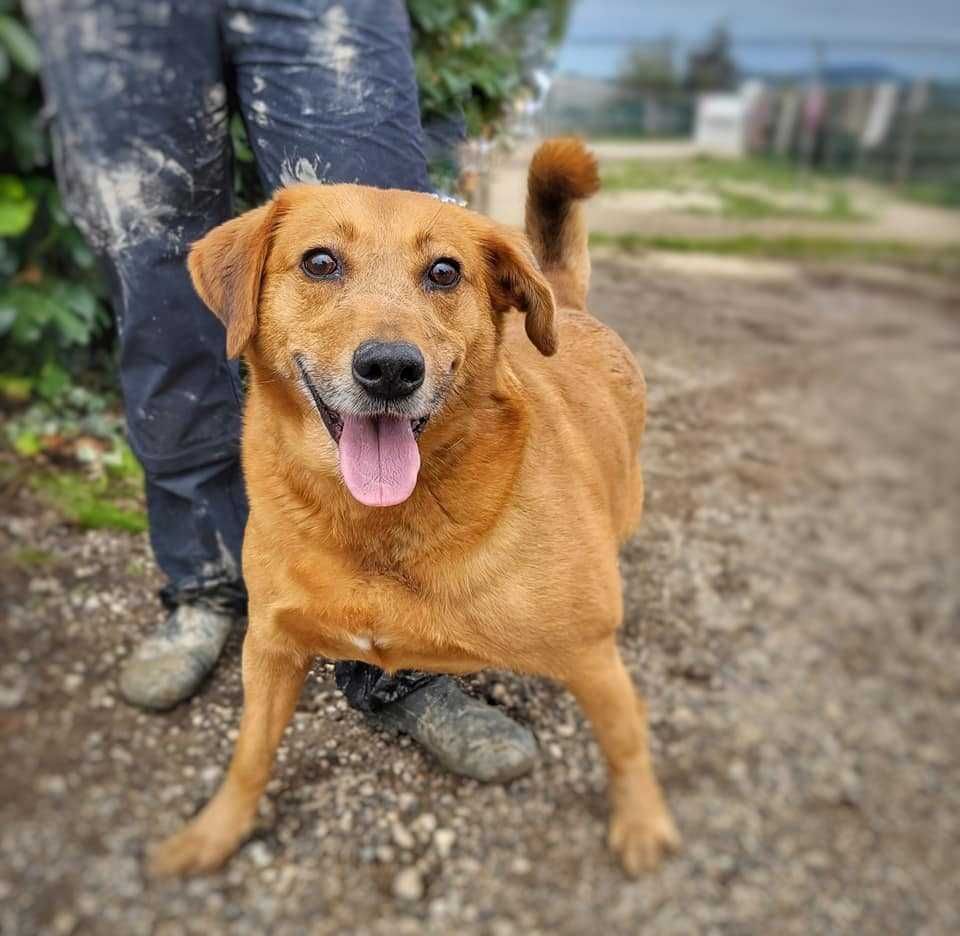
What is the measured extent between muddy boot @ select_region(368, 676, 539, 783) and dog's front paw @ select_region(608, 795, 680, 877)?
33 centimetres

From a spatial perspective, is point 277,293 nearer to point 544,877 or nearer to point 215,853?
point 215,853

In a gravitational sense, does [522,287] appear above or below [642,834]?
above

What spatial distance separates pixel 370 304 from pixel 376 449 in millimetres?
309

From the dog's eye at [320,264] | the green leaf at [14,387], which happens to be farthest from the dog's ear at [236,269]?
the green leaf at [14,387]

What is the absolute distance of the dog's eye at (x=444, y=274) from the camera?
2.01 metres

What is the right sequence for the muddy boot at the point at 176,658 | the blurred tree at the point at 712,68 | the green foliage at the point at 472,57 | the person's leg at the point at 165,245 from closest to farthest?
the person's leg at the point at 165,245 → the muddy boot at the point at 176,658 → the green foliage at the point at 472,57 → the blurred tree at the point at 712,68

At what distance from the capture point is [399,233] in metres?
1.99

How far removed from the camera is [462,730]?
2424 millimetres

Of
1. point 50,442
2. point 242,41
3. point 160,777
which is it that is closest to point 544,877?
point 160,777

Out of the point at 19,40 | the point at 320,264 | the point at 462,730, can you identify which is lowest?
the point at 462,730

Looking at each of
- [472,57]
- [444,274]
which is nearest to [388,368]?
[444,274]

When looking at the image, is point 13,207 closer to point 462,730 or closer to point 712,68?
point 462,730

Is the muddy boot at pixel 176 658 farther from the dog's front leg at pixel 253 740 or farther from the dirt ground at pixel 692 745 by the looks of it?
the dog's front leg at pixel 253 740

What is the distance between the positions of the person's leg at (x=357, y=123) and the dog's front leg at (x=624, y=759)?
290mm
